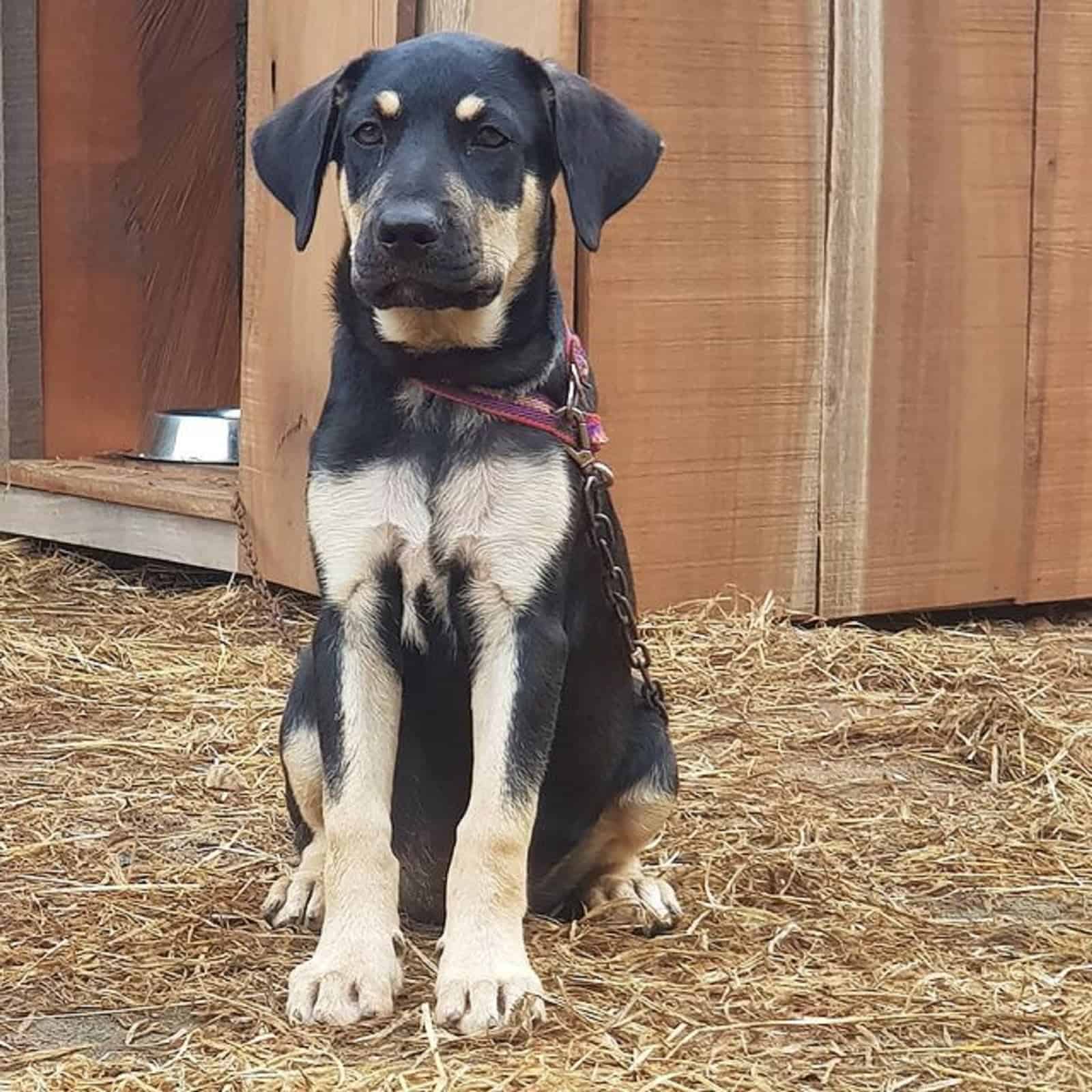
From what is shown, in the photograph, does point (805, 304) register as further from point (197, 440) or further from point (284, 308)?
point (197, 440)

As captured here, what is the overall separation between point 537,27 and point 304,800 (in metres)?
2.74

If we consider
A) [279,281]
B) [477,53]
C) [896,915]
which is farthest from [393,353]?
[279,281]

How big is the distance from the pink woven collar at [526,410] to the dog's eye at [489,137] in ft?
1.32

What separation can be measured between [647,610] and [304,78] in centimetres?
192

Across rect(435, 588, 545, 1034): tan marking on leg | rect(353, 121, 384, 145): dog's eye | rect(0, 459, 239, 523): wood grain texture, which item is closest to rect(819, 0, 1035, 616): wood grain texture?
rect(0, 459, 239, 523): wood grain texture

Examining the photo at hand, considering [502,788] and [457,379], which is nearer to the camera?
[502,788]

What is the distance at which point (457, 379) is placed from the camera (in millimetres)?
3305

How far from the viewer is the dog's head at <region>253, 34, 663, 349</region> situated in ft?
10.4

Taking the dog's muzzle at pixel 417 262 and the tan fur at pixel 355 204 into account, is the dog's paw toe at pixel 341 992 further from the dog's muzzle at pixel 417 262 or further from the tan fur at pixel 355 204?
the tan fur at pixel 355 204

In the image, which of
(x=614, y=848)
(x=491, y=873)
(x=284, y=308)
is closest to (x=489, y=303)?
(x=491, y=873)

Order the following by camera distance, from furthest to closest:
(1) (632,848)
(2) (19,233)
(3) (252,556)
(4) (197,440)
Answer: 1. (4) (197,440)
2. (2) (19,233)
3. (3) (252,556)
4. (1) (632,848)

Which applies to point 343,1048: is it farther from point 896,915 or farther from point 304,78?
point 304,78

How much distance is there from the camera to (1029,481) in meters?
6.62

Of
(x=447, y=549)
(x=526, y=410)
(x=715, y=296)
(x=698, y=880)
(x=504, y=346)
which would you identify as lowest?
(x=698, y=880)
